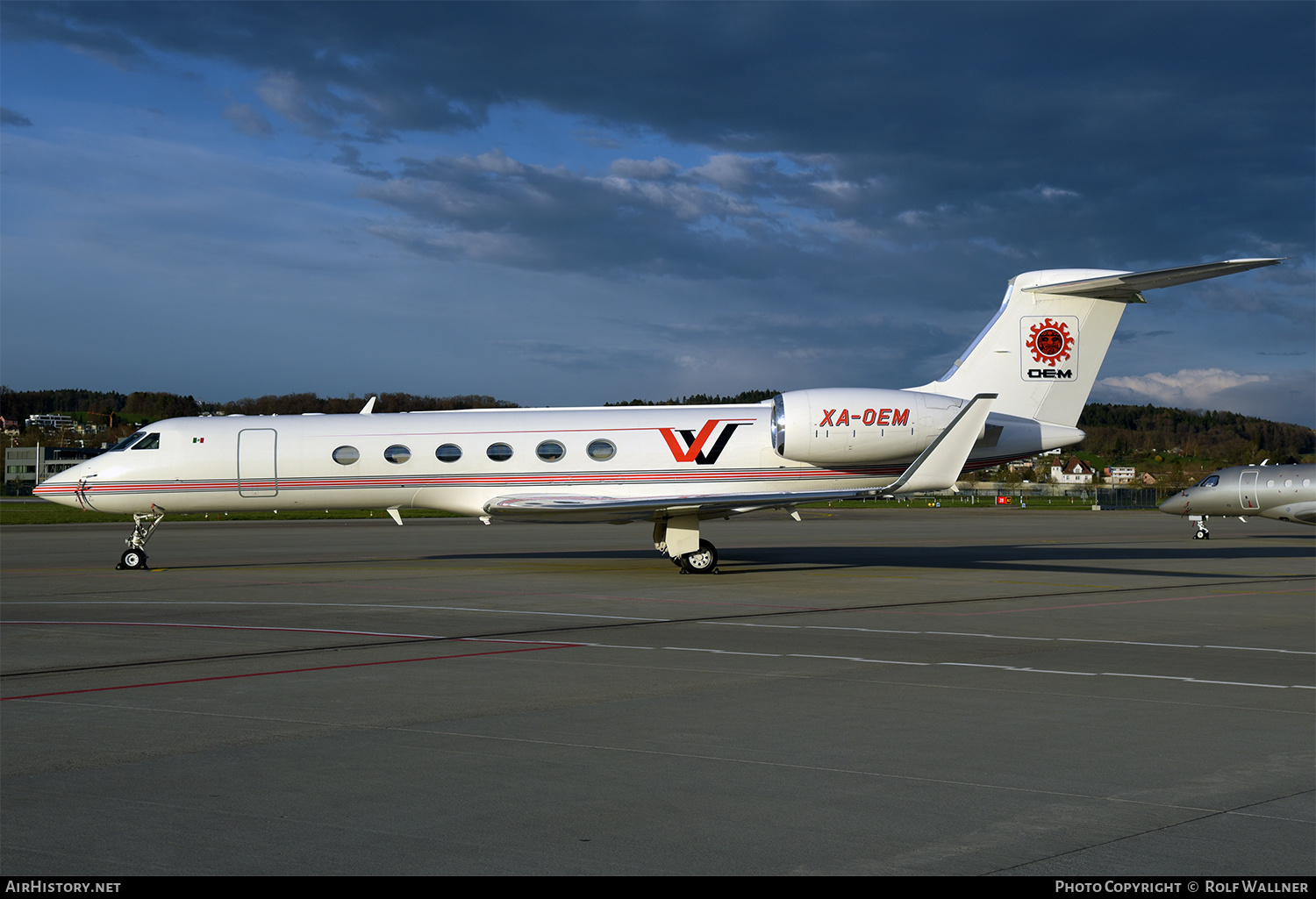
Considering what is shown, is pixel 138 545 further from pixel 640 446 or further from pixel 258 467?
pixel 640 446

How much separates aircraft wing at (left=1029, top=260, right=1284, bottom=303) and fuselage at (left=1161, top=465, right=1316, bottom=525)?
1536cm

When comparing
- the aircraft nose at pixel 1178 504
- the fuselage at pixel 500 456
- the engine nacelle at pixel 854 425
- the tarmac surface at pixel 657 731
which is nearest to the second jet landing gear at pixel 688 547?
the fuselage at pixel 500 456

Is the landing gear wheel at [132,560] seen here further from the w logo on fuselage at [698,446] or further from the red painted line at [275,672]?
the red painted line at [275,672]

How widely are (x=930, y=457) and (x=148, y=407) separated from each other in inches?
3361

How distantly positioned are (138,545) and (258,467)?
309 cm

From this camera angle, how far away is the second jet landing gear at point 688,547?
66.4ft

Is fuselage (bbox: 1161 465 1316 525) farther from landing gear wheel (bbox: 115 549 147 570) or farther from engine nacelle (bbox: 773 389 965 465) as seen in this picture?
landing gear wheel (bbox: 115 549 147 570)

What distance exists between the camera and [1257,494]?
107 feet

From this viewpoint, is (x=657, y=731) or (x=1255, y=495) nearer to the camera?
(x=657, y=731)

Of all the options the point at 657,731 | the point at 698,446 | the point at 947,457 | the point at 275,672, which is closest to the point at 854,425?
the point at 947,457

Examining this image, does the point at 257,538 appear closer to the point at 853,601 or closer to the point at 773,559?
the point at 773,559

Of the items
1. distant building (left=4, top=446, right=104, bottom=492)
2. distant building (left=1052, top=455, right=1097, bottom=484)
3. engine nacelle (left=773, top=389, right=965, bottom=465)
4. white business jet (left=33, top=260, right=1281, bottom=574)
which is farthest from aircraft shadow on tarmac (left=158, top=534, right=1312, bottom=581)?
distant building (left=1052, top=455, right=1097, bottom=484)
